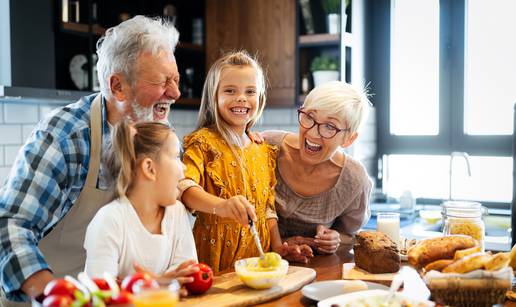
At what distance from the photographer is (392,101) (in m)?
5.02

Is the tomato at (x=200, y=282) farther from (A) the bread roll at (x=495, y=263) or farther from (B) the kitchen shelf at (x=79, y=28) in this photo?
(B) the kitchen shelf at (x=79, y=28)

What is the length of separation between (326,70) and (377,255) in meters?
2.54

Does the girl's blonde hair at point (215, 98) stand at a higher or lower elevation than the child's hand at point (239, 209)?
higher

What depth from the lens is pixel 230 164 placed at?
2.28 metres

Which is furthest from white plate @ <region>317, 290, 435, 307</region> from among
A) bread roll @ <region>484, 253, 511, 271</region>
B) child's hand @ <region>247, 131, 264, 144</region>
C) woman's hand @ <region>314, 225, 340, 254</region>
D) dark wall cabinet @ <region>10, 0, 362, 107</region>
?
dark wall cabinet @ <region>10, 0, 362, 107</region>

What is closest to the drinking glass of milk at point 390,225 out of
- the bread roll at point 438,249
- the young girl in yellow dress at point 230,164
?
the young girl in yellow dress at point 230,164

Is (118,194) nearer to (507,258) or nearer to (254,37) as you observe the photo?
(507,258)

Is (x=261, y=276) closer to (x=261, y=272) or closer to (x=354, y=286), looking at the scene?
(x=261, y=272)

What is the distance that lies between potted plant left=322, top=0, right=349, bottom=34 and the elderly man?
231 cm

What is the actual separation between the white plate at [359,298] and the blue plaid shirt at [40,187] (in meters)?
0.85

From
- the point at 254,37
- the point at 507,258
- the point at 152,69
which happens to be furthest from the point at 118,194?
the point at 254,37

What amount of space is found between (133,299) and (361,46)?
394 centimetres

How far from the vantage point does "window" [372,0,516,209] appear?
448cm

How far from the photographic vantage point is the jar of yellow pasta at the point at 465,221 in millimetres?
2008
